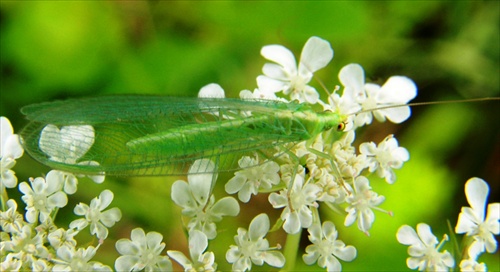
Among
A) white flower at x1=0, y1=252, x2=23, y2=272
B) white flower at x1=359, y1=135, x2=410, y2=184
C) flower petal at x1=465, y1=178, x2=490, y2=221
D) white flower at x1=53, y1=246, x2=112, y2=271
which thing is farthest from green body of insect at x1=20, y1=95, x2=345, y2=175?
→ flower petal at x1=465, y1=178, x2=490, y2=221

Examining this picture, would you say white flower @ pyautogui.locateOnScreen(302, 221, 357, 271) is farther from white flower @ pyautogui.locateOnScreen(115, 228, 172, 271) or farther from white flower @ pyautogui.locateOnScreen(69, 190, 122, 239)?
white flower @ pyautogui.locateOnScreen(69, 190, 122, 239)

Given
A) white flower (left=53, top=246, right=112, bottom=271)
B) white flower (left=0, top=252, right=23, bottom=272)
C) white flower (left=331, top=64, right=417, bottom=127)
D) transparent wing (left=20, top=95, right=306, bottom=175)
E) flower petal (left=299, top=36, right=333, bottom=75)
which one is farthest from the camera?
flower petal (left=299, top=36, right=333, bottom=75)

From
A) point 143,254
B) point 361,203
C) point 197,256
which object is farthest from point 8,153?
point 361,203

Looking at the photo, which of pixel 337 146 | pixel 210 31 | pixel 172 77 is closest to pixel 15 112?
pixel 172 77

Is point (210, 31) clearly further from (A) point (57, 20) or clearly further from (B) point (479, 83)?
(B) point (479, 83)

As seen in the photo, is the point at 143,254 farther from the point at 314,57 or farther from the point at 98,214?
the point at 314,57
